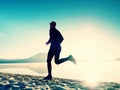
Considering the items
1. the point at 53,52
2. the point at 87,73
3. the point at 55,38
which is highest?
the point at 55,38

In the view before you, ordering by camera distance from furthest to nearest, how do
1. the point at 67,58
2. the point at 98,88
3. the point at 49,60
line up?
1. the point at 67,58
2. the point at 49,60
3. the point at 98,88

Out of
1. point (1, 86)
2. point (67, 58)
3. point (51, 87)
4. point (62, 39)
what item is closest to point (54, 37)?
point (62, 39)

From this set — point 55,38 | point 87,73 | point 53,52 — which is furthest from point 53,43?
point 87,73

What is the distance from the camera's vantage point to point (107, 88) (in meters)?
12.9

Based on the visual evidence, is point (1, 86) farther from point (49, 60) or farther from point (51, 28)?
point (51, 28)

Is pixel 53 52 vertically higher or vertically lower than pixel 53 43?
lower

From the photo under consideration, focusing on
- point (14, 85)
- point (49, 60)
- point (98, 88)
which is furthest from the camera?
point (49, 60)

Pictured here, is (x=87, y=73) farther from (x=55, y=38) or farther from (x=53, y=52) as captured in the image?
(x=55, y=38)

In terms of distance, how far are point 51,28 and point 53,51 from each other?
127 cm

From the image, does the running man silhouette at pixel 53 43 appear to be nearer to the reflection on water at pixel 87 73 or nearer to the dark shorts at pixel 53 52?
the dark shorts at pixel 53 52

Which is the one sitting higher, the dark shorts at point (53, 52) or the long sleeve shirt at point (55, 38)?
the long sleeve shirt at point (55, 38)

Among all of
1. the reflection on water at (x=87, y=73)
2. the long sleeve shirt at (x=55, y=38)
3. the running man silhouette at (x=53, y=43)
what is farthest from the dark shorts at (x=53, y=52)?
the reflection on water at (x=87, y=73)

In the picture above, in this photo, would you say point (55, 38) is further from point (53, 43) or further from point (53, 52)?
point (53, 52)

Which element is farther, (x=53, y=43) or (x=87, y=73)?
(x=87, y=73)
